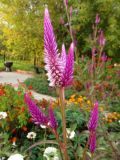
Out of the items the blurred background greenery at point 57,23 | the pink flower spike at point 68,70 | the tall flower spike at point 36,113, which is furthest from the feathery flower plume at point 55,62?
the blurred background greenery at point 57,23

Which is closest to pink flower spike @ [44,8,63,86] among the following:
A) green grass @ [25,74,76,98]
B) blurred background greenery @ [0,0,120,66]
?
green grass @ [25,74,76,98]

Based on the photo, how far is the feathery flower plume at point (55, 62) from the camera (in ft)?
3.06

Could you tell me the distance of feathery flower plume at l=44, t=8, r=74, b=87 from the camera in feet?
3.06

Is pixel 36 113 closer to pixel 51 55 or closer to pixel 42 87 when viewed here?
pixel 51 55

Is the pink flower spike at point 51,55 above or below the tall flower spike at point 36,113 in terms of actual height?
above

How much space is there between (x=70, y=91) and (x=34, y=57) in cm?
921

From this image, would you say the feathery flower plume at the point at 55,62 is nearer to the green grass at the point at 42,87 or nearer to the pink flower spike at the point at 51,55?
the pink flower spike at the point at 51,55

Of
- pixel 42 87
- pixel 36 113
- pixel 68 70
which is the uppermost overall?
pixel 68 70

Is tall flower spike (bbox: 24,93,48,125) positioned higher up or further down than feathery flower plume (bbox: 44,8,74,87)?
further down

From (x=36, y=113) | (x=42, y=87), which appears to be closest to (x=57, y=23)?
(x=42, y=87)

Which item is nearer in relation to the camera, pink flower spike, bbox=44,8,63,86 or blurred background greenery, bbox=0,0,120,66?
pink flower spike, bbox=44,8,63,86

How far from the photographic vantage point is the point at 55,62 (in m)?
0.96

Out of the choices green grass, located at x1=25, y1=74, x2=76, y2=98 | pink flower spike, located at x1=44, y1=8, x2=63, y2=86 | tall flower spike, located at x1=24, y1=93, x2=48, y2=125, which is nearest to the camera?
pink flower spike, located at x1=44, y1=8, x2=63, y2=86

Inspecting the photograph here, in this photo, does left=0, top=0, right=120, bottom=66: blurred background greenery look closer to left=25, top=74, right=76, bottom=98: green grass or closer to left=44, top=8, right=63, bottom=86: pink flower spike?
left=25, top=74, right=76, bottom=98: green grass
